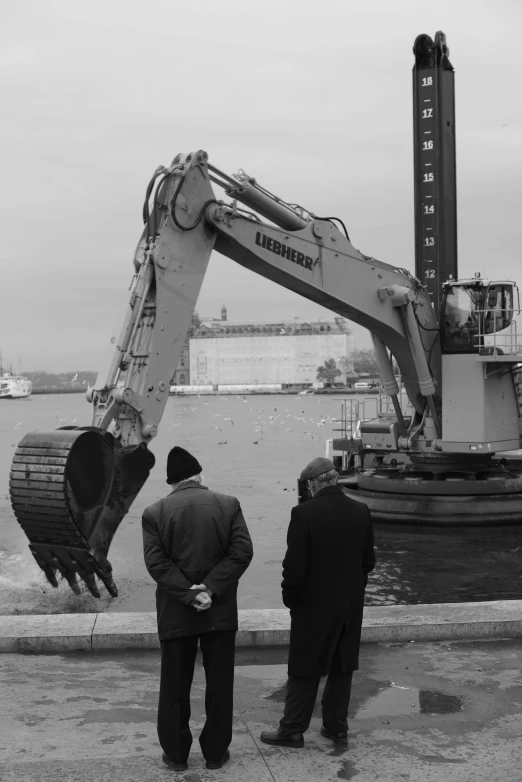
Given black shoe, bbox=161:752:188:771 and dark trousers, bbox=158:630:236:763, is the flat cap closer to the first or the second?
dark trousers, bbox=158:630:236:763

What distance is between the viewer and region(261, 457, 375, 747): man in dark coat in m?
5.30

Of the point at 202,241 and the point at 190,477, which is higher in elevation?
the point at 202,241

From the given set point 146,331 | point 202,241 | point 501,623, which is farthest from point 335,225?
point 501,623

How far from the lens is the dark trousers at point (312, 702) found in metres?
5.30

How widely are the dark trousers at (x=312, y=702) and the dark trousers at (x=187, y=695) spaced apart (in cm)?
39

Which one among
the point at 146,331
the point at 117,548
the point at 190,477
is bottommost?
the point at 117,548

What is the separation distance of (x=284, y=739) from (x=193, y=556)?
1.14 metres

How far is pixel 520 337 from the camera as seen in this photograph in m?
18.8

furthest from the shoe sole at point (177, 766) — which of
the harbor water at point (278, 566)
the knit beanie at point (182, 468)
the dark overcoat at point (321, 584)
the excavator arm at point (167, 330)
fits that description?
the harbor water at point (278, 566)

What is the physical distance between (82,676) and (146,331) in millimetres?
6839

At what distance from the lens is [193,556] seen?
513 cm

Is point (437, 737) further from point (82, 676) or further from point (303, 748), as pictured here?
point (82, 676)

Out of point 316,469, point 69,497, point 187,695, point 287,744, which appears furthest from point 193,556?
point 69,497

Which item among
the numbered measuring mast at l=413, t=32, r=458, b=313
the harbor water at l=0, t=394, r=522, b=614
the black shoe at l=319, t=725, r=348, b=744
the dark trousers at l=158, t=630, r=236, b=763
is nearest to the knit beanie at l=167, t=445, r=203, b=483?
the dark trousers at l=158, t=630, r=236, b=763
